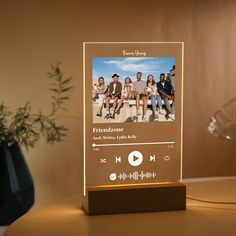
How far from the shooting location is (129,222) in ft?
5.43

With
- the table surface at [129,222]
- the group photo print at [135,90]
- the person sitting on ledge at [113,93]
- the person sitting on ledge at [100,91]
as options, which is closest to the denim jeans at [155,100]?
the group photo print at [135,90]

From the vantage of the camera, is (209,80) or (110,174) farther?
(209,80)

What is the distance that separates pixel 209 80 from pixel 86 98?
1.55m

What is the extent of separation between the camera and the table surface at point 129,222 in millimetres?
1551

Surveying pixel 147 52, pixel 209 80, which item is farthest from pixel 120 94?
pixel 209 80

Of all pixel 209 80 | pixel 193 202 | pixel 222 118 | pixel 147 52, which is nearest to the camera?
pixel 193 202

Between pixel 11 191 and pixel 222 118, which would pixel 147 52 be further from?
pixel 11 191

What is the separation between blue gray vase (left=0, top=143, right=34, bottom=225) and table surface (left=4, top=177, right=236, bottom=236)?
4.21 feet

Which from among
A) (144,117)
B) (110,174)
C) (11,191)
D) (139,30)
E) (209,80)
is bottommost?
(11,191)

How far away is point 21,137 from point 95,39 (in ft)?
2.37

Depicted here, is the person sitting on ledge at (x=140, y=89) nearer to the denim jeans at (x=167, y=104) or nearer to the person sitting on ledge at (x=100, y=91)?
the denim jeans at (x=167, y=104)

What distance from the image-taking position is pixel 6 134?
124 inches

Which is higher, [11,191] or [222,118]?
[222,118]

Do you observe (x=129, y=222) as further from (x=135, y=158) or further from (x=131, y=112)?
(x=131, y=112)
